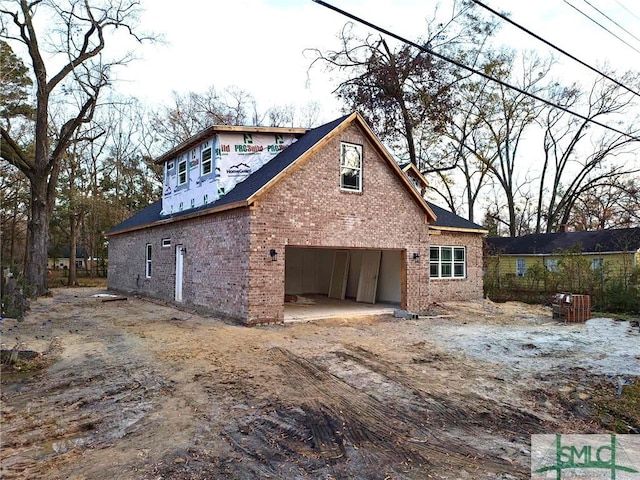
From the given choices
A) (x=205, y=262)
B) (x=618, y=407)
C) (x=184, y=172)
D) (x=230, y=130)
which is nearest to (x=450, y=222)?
(x=230, y=130)

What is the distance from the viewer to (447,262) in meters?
18.0

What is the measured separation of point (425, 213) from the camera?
48.4ft

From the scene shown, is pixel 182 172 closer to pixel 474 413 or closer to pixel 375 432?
pixel 375 432

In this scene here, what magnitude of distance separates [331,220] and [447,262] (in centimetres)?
772

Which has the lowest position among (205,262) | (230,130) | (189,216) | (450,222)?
(205,262)

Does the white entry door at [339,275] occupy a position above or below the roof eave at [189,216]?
below

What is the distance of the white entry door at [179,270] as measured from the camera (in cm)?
1487

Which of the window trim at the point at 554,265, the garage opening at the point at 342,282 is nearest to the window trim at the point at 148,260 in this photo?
the garage opening at the point at 342,282

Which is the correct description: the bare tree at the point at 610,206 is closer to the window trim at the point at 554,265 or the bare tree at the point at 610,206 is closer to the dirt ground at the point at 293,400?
the window trim at the point at 554,265

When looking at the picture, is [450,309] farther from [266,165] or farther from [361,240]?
[266,165]

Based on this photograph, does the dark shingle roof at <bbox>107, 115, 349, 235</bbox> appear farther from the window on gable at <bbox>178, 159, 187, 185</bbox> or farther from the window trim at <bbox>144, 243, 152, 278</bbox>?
the window trim at <bbox>144, 243, 152, 278</bbox>

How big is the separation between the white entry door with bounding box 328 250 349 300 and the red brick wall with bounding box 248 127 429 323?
4.30 meters

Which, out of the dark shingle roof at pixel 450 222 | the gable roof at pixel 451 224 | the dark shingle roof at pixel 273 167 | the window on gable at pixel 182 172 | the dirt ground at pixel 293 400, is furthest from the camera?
the dark shingle roof at pixel 450 222

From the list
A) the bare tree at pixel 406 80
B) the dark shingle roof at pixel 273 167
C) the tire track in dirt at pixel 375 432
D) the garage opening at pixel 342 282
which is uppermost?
the bare tree at pixel 406 80
